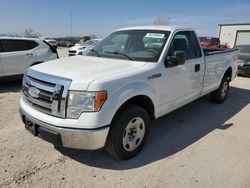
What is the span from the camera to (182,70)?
4.27 meters

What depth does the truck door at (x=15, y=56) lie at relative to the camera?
297 inches

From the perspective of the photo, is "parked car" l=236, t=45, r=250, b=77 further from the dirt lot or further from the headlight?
the headlight

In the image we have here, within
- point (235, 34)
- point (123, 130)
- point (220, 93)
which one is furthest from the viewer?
point (235, 34)

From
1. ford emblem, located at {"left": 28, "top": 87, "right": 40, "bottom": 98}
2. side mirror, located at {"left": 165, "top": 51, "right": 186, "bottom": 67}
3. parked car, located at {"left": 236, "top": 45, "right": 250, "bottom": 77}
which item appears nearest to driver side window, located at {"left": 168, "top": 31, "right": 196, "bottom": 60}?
side mirror, located at {"left": 165, "top": 51, "right": 186, "bottom": 67}

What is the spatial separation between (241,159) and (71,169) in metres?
2.46

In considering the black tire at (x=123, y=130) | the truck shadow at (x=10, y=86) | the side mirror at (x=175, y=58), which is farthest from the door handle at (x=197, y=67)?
the truck shadow at (x=10, y=86)

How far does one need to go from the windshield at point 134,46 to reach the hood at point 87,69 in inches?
9.2

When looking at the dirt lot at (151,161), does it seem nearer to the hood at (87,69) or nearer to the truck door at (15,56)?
the hood at (87,69)

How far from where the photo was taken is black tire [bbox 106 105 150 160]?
3186 millimetres

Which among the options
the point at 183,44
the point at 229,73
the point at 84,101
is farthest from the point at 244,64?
the point at 84,101

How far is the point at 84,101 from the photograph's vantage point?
9.49 feet

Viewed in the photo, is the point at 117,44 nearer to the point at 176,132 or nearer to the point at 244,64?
the point at 176,132

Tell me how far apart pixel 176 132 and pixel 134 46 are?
68.6 inches

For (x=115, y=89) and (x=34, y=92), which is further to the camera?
(x=34, y=92)
